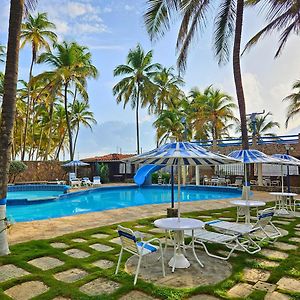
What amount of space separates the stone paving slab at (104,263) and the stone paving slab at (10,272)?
1109 millimetres

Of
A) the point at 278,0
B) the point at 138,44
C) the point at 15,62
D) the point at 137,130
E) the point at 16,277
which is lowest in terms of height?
the point at 16,277

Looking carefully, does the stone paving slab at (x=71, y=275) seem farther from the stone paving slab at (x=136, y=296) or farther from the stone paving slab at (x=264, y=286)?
the stone paving slab at (x=264, y=286)

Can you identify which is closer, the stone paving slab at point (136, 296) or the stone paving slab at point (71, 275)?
the stone paving slab at point (136, 296)

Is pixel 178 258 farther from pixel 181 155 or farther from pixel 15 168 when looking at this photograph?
pixel 15 168

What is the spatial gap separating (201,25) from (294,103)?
14.9 m

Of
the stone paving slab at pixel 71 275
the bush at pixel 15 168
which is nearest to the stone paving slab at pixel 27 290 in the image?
the stone paving slab at pixel 71 275

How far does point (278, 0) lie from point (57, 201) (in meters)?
13.7

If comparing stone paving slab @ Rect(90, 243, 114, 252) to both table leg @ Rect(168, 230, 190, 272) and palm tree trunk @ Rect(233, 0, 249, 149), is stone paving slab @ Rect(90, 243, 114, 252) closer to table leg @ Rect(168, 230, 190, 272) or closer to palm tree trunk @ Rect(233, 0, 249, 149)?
table leg @ Rect(168, 230, 190, 272)

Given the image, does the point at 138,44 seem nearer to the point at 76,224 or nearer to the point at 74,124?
the point at 74,124

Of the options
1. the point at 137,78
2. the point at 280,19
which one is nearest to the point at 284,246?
the point at 280,19

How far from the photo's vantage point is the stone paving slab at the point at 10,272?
436cm

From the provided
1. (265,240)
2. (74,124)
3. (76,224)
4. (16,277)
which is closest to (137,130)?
(74,124)

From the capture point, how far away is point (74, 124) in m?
33.0

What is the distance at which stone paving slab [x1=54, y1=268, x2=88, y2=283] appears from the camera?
14.0ft
